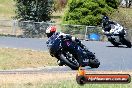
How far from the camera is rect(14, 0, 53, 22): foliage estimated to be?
44059 mm

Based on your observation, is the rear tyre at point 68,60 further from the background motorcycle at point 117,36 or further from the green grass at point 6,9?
the green grass at point 6,9

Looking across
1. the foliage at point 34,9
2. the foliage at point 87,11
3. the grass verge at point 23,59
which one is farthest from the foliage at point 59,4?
the grass verge at point 23,59

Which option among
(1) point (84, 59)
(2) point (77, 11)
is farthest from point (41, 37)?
(1) point (84, 59)

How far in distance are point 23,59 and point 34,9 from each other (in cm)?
2032

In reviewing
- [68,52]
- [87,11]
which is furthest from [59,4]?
[68,52]

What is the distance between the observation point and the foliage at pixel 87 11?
41125mm

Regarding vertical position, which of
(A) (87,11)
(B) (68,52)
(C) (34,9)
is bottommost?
(C) (34,9)

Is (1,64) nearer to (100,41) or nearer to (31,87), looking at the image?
(31,87)

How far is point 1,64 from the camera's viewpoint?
73.8ft

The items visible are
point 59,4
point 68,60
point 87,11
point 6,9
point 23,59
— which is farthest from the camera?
point 6,9

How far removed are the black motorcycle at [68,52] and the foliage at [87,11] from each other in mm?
28063

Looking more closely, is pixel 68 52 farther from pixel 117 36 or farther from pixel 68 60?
pixel 117 36

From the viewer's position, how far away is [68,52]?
1226 cm

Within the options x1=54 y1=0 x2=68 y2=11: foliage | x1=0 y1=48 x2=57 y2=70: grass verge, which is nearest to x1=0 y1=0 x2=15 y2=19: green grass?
x1=54 y1=0 x2=68 y2=11: foliage
